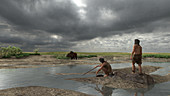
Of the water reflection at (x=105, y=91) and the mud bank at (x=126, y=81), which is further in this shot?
the mud bank at (x=126, y=81)

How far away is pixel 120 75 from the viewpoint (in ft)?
36.0

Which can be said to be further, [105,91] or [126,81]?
[126,81]

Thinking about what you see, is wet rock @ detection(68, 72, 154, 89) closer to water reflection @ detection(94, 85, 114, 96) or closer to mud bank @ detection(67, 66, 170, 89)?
mud bank @ detection(67, 66, 170, 89)

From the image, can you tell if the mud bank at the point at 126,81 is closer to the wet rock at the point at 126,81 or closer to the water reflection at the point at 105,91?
the wet rock at the point at 126,81

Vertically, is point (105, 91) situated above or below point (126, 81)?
below

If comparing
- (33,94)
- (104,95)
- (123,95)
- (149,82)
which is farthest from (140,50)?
(33,94)

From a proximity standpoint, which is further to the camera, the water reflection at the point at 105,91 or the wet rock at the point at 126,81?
the wet rock at the point at 126,81

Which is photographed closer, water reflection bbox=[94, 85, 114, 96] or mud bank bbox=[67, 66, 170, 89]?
water reflection bbox=[94, 85, 114, 96]

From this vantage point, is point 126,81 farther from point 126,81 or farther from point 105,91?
point 105,91

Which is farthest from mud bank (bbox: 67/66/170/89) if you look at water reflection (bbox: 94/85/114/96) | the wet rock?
water reflection (bbox: 94/85/114/96)

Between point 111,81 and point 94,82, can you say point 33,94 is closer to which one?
point 94,82

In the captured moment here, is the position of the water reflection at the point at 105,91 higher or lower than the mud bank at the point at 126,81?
lower

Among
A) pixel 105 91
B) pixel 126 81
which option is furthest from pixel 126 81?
pixel 105 91

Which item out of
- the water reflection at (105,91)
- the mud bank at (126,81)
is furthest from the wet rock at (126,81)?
the water reflection at (105,91)
